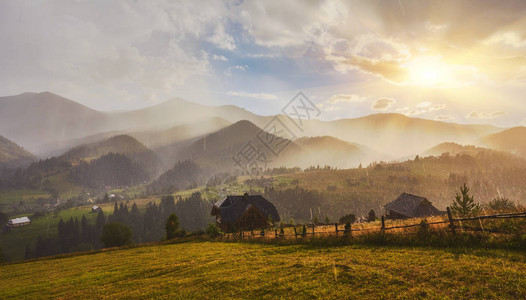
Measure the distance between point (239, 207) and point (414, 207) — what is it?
52527 mm

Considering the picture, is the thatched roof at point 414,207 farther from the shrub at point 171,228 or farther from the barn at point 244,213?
the shrub at point 171,228

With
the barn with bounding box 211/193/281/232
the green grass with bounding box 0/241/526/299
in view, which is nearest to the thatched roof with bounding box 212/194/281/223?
→ the barn with bounding box 211/193/281/232

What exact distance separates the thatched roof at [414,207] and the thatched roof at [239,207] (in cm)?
3716

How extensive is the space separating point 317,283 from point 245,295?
13.9 ft

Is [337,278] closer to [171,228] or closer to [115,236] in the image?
[171,228]

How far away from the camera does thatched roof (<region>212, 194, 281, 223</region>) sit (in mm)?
71938

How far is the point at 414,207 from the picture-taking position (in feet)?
224

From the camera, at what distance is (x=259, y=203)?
76.3 m

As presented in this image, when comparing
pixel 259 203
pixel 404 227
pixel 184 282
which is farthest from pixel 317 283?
pixel 259 203

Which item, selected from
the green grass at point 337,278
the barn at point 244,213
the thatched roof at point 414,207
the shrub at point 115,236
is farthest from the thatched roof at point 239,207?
the shrub at point 115,236

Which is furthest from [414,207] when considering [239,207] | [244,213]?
[239,207]

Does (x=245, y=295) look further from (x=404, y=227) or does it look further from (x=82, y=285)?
(x=82, y=285)

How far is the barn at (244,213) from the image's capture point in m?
71.3

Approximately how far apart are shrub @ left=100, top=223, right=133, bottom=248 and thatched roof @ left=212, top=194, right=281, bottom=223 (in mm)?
65509
